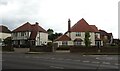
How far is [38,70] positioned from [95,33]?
6660cm

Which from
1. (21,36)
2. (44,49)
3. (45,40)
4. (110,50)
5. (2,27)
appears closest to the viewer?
(110,50)

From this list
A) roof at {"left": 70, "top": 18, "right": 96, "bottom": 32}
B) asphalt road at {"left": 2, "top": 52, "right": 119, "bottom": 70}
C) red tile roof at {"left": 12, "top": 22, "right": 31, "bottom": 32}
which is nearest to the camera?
asphalt road at {"left": 2, "top": 52, "right": 119, "bottom": 70}

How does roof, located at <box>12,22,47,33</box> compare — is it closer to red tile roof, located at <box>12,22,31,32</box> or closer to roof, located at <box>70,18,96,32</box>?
red tile roof, located at <box>12,22,31,32</box>

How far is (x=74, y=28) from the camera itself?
79312 mm

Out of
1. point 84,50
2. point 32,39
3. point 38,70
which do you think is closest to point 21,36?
point 32,39

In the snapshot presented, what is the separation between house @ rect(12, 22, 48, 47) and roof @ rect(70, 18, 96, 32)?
11.2m

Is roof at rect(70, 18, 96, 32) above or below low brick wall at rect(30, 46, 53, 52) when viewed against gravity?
above

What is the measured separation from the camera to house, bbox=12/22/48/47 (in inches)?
3258

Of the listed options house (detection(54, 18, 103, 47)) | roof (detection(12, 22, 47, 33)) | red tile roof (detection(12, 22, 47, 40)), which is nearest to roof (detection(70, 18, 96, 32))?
house (detection(54, 18, 103, 47))

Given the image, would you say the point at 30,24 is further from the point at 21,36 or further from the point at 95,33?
the point at 95,33

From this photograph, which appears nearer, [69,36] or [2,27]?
[69,36]

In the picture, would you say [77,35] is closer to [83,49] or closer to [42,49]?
[42,49]

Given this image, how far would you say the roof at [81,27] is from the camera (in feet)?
258

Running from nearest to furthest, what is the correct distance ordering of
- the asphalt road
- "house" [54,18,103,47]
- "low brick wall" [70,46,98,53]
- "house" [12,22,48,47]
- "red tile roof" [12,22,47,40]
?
the asphalt road < "low brick wall" [70,46,98,53] < "house" [54,18,103,47] < "house" [12,22,48,47] < "red tile roof" [12,22,47,40]
